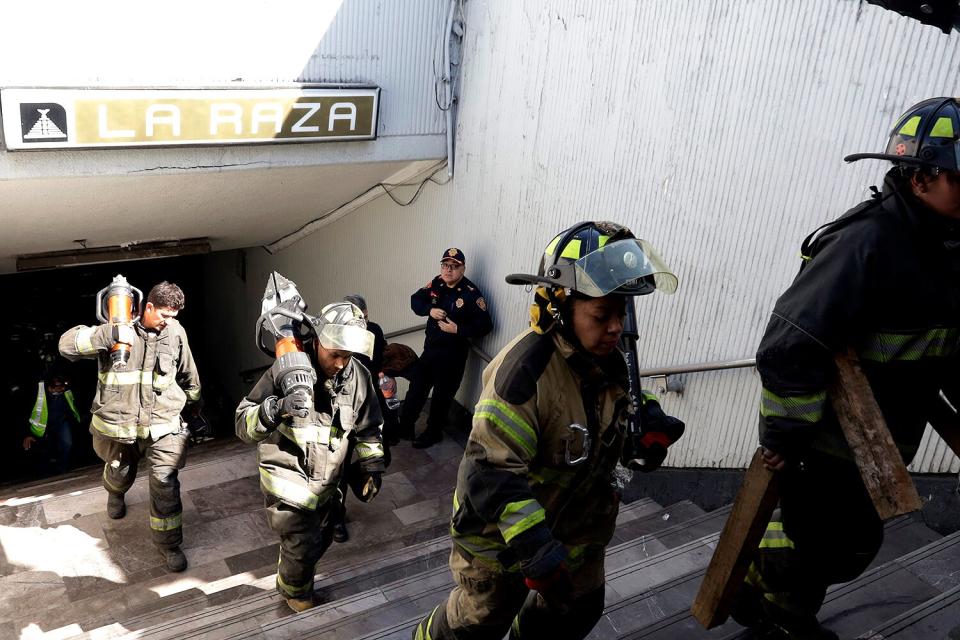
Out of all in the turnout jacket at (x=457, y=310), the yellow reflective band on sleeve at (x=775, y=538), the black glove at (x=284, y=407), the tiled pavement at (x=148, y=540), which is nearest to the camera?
the yellow reflective band on sleeve at (x=775, y=538)

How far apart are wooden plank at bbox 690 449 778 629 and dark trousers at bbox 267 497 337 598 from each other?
222 cm

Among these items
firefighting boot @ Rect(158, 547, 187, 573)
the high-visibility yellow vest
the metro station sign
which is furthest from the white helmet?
the high-visibility yellow vest

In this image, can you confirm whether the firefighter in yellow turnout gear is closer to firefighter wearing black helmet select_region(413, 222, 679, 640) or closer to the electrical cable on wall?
firefighter wearing black helmet select_region(413, 222, 679, 640)

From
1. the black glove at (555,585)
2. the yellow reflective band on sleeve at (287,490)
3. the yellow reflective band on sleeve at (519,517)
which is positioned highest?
the yellow reflective band on sleeve at (519,517)

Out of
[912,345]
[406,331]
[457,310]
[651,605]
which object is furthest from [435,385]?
[912,345]

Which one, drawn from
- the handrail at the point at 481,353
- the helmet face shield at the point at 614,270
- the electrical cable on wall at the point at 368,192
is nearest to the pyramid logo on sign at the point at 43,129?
the electrical cable on wall at the point at 368,192

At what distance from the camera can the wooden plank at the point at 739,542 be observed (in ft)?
9.37

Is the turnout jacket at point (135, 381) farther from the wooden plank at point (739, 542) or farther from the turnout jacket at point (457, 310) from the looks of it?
the wooden plank at point (739, 542)

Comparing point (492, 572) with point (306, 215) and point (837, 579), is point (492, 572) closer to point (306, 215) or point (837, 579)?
point (837, 579)

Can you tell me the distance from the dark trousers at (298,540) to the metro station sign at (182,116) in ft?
10.3

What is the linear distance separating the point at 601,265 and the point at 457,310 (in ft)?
14.6

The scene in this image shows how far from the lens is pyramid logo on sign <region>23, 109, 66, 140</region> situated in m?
5.51

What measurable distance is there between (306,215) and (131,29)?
Result: 3.77 m

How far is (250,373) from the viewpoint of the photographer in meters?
11.6
